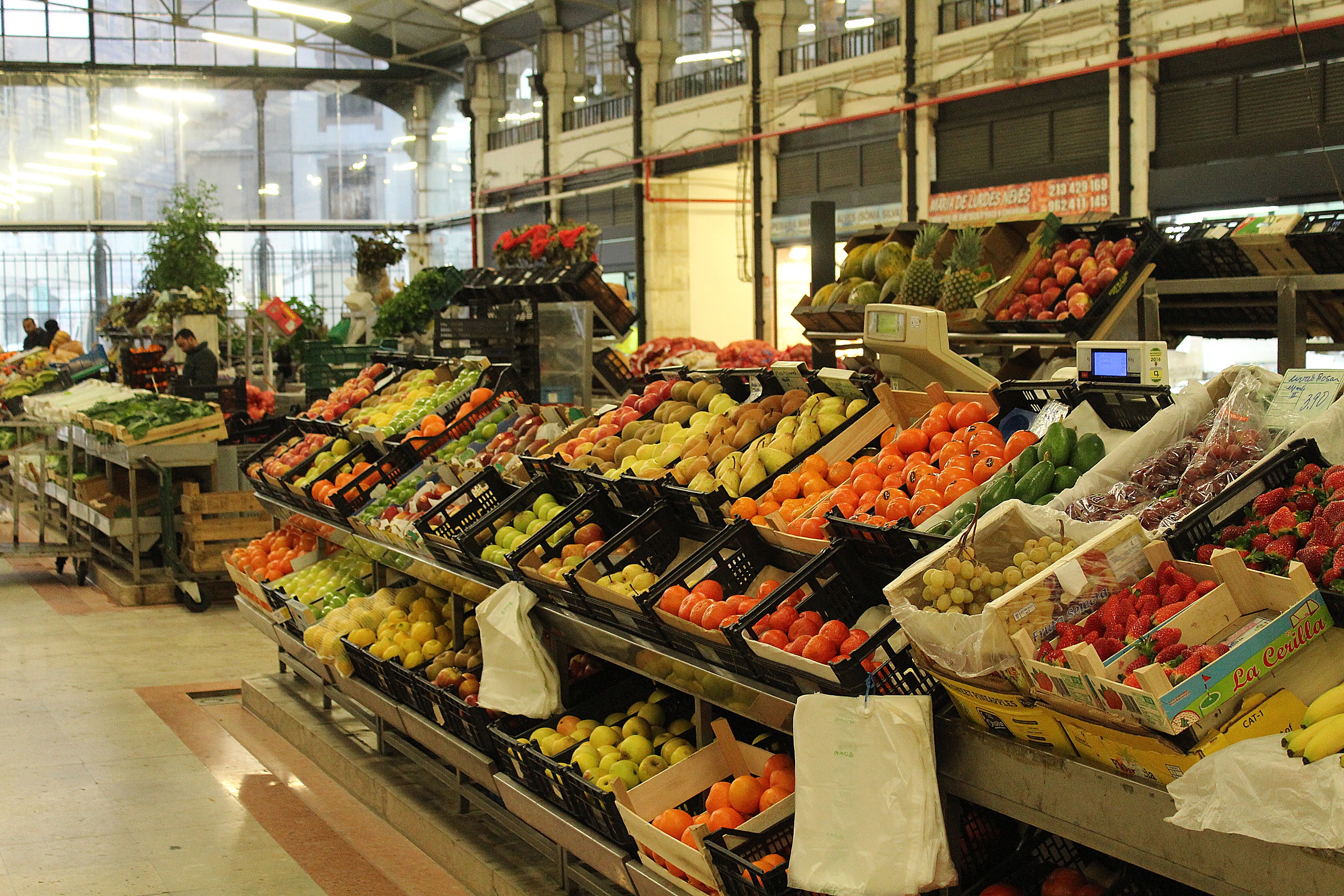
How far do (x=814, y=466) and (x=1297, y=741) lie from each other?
5.67 feet

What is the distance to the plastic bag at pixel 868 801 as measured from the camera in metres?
2.37

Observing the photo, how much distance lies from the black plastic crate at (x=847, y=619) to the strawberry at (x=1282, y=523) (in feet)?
2.28

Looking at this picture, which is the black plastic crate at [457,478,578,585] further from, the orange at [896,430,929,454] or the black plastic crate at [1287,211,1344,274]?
the black plastic crate at [1287,211,1344,274]

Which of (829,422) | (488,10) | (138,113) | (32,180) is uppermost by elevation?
(488,10)

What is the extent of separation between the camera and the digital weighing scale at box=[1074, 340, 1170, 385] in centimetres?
300

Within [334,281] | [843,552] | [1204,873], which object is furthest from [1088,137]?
[334,281]

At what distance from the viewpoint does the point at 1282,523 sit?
87.4 inches

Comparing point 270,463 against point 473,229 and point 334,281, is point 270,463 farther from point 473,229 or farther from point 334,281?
point 334,281

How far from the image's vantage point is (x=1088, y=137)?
11281 mm

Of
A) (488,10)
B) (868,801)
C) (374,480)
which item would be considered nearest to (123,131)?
(488,10)

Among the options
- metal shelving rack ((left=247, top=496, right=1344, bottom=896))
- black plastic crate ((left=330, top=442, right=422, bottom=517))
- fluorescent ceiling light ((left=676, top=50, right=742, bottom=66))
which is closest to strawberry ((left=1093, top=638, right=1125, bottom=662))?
metal shelving rack ((left=247, top=496, right=1344, bottom=896))

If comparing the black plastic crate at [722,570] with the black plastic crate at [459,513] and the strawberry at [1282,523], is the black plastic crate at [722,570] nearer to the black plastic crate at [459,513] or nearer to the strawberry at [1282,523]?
the strawberry at [1282,523]

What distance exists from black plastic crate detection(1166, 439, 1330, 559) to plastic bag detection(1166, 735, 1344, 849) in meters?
0.47

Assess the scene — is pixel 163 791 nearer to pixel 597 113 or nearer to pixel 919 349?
pixel 919 349
